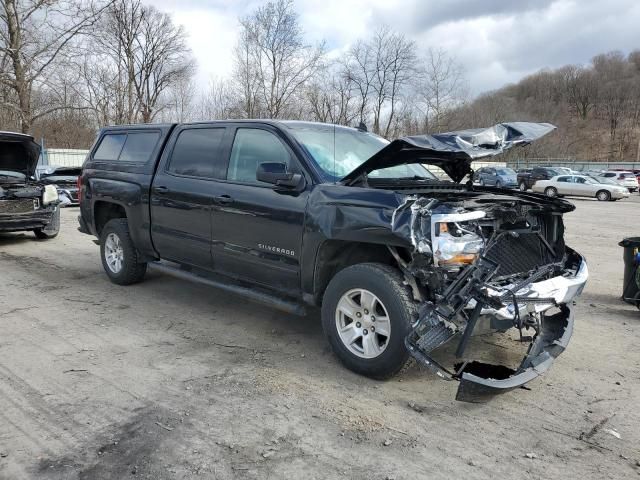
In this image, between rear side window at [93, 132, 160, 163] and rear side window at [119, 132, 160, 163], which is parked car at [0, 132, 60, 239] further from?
rear side window at [119, 132, 160, 163]

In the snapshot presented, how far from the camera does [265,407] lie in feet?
11.3

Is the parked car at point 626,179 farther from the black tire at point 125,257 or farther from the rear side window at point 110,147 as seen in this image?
the black tire at point 125,257

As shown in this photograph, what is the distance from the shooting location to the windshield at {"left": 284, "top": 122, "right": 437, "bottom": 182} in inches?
175

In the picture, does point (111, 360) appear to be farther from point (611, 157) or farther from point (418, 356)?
point (611, 157)

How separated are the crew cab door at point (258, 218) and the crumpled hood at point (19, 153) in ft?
22.7

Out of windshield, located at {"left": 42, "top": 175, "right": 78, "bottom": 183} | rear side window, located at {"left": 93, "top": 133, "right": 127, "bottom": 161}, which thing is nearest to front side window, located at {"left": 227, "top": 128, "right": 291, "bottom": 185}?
rear side window, located at {"left": 93, "top": 133, "right": 127, "bottom": 161}

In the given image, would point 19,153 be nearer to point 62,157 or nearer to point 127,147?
point 127,147

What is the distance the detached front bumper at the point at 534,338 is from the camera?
10.7 ft

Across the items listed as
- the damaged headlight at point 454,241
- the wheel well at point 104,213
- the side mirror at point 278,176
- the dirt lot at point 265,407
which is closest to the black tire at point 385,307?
the dirt lot at point 265,407

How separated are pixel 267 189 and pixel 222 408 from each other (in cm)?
191

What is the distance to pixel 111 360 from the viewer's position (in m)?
4.21

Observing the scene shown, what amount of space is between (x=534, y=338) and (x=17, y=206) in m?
9.33

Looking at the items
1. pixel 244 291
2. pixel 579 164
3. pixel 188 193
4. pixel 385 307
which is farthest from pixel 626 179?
pixel 385 307

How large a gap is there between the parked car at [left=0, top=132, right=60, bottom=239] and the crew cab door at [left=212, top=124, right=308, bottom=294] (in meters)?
6.38
